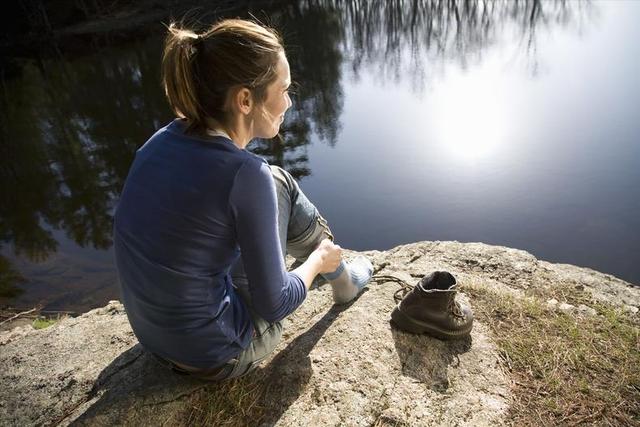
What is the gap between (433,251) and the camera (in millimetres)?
3705

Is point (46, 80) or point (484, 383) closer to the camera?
point (484, 383)

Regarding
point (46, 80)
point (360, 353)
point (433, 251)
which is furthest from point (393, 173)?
point (46, 80)

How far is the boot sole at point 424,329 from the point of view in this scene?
2.33m

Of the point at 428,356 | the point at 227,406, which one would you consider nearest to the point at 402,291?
the point at 428,356

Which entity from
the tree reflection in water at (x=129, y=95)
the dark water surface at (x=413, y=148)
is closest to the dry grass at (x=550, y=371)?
the tree reflection in water at (x=129, y=95)

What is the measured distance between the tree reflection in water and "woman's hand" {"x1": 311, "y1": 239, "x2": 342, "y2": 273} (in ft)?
3.33

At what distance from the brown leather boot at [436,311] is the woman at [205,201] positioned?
33.6 inches

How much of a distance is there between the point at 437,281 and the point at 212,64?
5.20 feet

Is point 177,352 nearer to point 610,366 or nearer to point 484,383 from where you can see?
point 484,383

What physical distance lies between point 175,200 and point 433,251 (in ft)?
8.82

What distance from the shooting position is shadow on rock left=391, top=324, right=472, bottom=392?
7.11ft

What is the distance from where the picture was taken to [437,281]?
2.41m

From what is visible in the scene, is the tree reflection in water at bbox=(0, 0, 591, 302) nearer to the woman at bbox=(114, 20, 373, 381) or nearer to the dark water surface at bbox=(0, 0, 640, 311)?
the dark water surface at bbox=(0, 0, 640, 311)

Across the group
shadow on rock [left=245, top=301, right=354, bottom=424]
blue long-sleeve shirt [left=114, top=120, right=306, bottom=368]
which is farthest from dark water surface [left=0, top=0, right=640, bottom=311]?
blue long-sleeve shirt [left=114, top=120, right=306, bottom=368]
